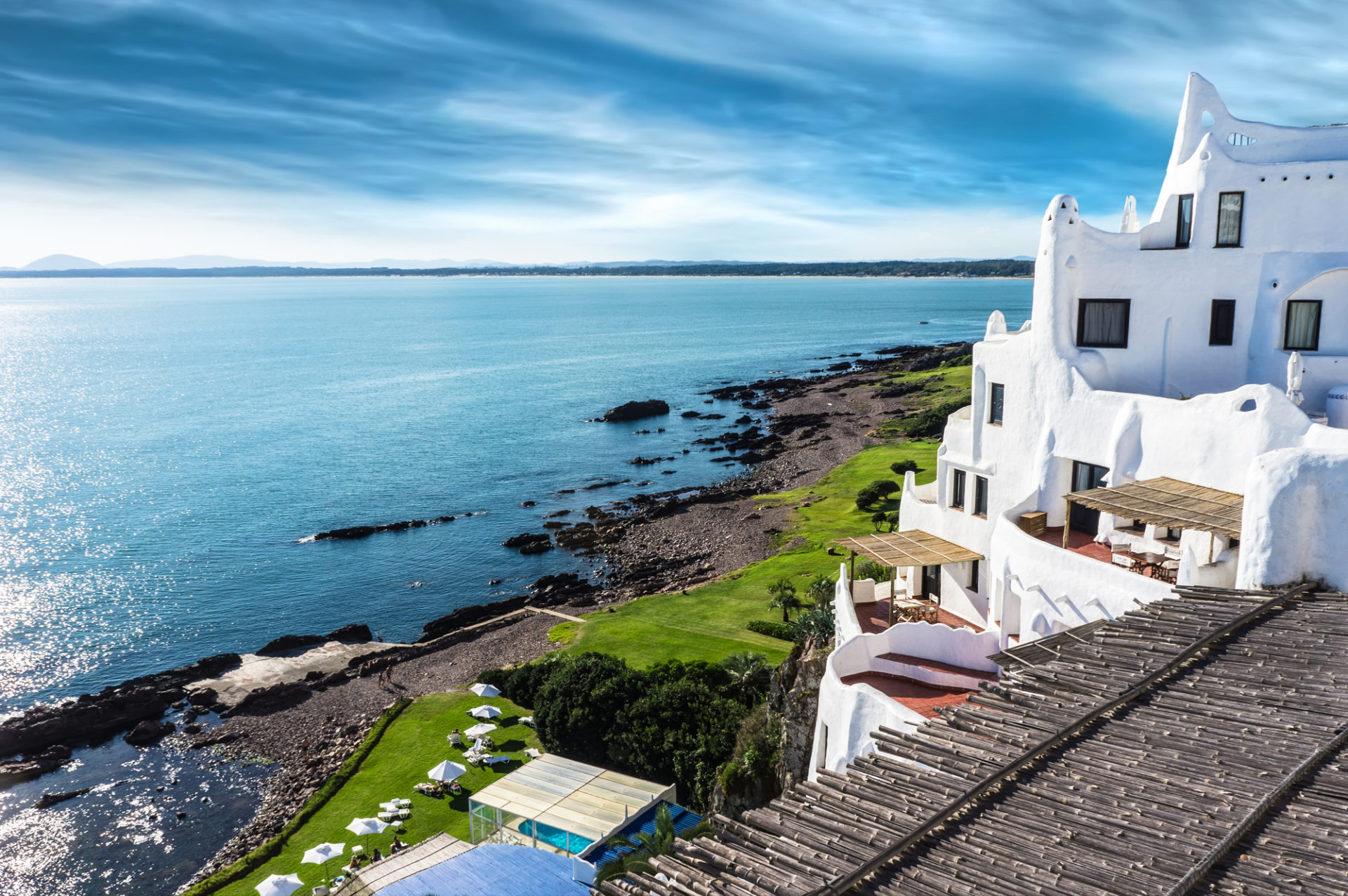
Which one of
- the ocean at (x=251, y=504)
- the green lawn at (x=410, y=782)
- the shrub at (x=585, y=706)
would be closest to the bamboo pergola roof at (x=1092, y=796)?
the shrub at (x=585, y=706)

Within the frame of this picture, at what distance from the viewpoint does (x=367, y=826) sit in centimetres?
3166

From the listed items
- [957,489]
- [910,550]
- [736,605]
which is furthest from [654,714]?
[736,605]

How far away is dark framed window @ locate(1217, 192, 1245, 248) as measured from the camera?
23.4 m

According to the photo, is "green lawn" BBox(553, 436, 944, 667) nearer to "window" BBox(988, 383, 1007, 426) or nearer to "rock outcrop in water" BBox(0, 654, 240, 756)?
"window" BBox(988, 383, 1007, 426)

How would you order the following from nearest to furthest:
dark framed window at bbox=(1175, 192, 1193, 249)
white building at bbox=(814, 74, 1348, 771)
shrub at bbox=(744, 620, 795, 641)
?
white building at bbox=(814, 74, 1348, 771) < dark framed window at bbox=(1175, 192, 1193, 249) < shrub at bbox=(744, 620, 795, 641)

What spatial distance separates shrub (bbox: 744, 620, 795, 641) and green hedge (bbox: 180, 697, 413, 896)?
1784 centimetres

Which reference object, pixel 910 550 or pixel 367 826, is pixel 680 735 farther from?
pixel 367 826

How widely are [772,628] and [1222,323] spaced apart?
87.7 ft

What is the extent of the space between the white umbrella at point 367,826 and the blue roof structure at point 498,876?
7.02m

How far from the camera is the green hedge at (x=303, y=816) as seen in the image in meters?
31.3

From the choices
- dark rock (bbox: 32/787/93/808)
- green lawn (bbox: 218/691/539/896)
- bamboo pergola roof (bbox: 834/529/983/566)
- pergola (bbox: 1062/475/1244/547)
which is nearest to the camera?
pergola (bbox: 1062/475/1244/547)

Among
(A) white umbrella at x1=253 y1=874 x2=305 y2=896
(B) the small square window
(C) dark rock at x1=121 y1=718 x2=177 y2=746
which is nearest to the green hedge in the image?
(A) white umbrella at x1=253 y1=874 x2=305 y2=896

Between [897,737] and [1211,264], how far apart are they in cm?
1915

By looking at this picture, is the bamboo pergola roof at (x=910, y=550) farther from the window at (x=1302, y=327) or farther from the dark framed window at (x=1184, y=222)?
the dark framed window at (x=1184, y=222)
